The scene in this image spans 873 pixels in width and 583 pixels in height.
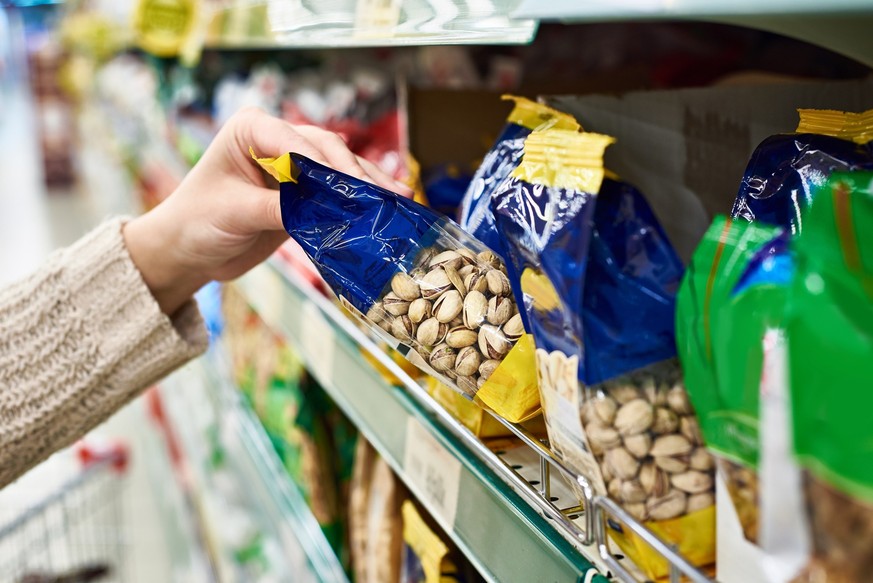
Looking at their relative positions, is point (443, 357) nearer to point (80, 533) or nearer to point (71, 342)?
point (71, 342)

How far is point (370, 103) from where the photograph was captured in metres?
1.89

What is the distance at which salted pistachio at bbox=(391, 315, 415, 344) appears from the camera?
661mm

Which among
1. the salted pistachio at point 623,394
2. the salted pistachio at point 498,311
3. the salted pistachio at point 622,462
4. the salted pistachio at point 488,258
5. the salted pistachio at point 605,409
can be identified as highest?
the salted pistachio at point 488,258

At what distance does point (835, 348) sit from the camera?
13.9 inches

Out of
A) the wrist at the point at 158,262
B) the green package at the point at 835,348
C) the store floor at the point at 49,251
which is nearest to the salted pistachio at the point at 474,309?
the green package at the point at 835,348

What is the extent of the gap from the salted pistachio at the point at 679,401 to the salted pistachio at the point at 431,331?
192 millimetres

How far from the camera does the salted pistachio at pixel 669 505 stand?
0.51m

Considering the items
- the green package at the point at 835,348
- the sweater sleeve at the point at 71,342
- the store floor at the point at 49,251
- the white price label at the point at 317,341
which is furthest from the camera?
the store floor at the point at 49,251

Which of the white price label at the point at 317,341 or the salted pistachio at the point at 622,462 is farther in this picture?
the white price label at the point at 317,341

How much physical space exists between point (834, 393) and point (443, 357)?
34 cm

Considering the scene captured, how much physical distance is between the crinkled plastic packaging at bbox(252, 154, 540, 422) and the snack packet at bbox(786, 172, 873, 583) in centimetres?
26

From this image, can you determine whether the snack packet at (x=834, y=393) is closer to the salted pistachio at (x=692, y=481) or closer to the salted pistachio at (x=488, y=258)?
the salted pistachio at (x=692, y=481)

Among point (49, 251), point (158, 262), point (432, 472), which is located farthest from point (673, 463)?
point (49, 251)

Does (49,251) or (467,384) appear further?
(49,251)
